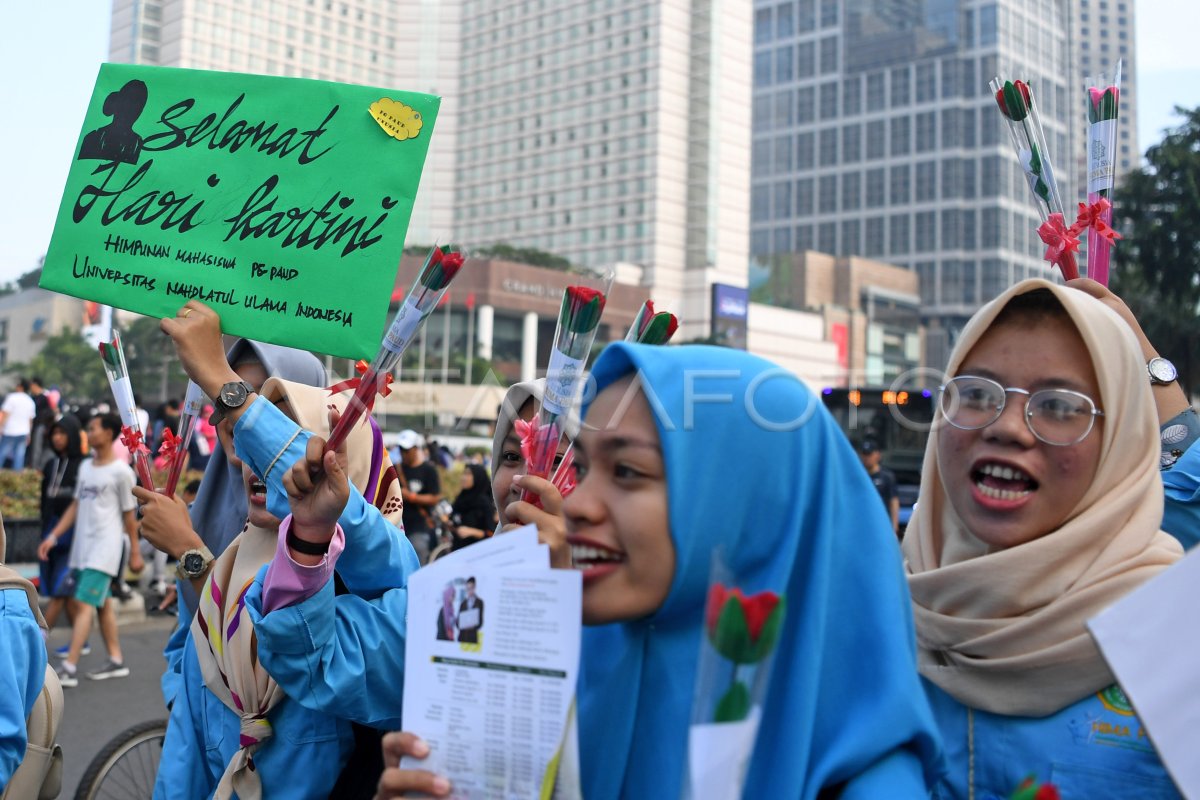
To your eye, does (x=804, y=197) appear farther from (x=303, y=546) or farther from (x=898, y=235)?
(x=303, y=546)

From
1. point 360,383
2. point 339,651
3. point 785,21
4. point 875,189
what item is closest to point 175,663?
point 339,651

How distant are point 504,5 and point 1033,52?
45450 millimetres

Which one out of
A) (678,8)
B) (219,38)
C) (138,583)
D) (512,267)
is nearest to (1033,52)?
(678,8)

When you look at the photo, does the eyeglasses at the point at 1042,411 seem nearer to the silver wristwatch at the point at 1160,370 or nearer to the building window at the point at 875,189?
the silver wristwatch at the point at 1160,370

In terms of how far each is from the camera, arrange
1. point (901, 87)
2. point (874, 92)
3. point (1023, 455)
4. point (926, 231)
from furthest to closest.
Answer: point (874, 92) → point (901, 87) → point (926, 231) → point (1023, 455)

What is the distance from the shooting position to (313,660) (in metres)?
2.00

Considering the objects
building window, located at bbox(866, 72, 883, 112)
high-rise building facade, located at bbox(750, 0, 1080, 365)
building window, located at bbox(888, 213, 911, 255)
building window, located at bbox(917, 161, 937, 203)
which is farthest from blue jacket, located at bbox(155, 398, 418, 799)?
building window, located at bbox(866, 72, 883, 112)

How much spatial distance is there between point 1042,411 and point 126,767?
10.4 feet

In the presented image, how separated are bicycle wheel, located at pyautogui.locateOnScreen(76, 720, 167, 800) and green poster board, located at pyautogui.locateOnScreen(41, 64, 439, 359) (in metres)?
1.89

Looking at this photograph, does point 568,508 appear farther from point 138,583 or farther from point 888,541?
point 138,583

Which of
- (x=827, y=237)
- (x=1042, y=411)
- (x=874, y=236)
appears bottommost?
(x=1042, y=411)

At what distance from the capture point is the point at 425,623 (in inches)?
52.1

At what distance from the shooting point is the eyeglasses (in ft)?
5.89

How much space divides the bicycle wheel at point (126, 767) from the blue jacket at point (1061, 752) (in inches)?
108
